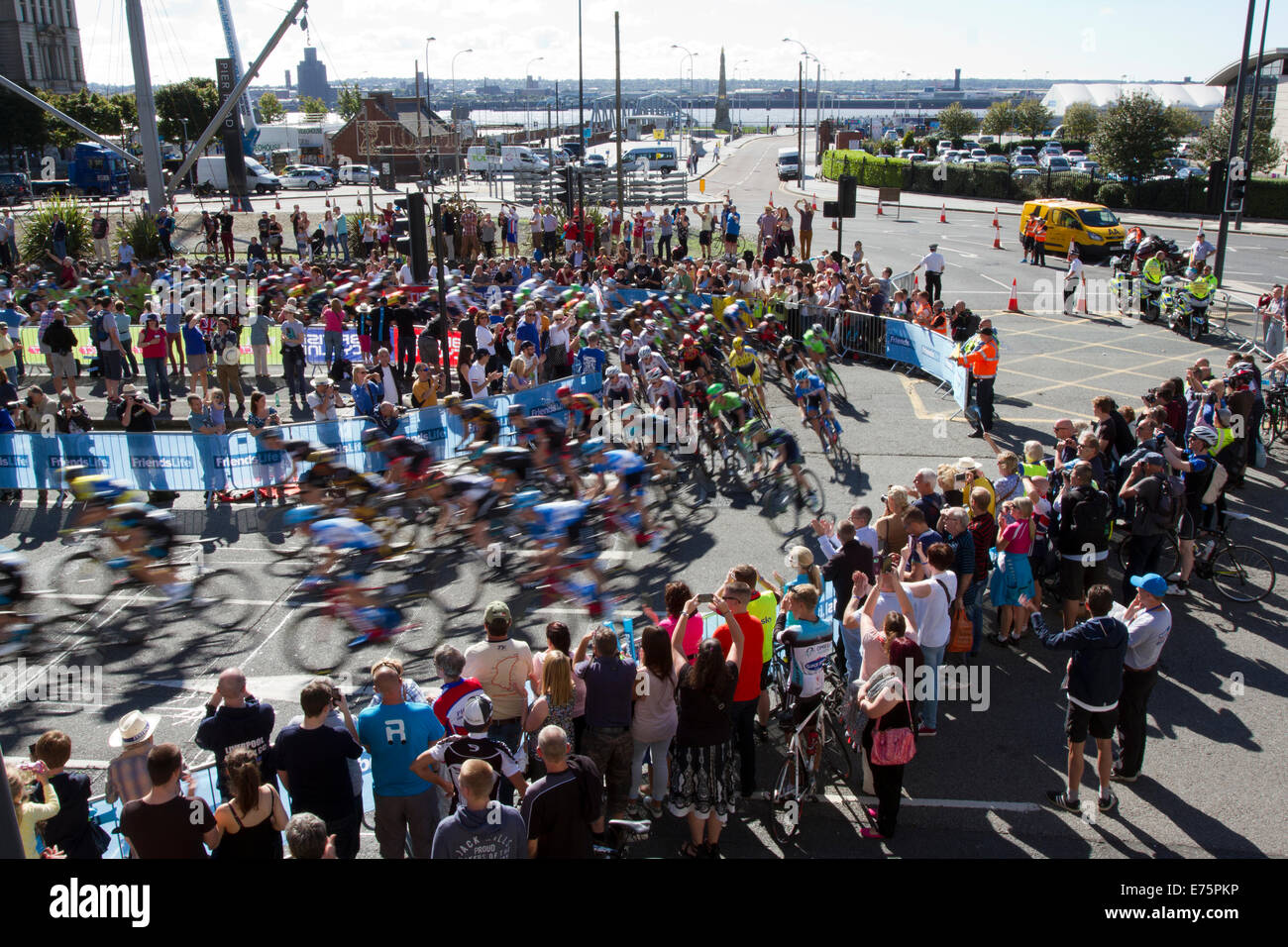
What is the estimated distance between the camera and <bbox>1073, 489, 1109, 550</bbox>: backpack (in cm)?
847

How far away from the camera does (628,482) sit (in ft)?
35.0

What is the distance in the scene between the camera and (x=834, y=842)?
621 centimetres

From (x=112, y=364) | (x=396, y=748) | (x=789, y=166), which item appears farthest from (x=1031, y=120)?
(x=396, y=748)

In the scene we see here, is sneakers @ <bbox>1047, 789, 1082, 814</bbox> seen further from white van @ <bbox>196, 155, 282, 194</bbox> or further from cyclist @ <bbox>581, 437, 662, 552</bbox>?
white van @ <bbox>196, 155, 282, 194</bbox>

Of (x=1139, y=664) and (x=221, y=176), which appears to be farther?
(x=221, y=176)

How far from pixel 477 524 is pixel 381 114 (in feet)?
229

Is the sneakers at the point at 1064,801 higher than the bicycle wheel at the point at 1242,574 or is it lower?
lower

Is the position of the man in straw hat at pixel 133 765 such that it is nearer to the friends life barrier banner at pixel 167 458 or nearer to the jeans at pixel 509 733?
the jeans at pixel 509 733

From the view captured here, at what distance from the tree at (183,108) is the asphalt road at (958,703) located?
7166 centimetres

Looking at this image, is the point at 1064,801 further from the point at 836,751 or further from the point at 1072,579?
the point at 1072,579

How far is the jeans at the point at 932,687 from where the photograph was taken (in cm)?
715

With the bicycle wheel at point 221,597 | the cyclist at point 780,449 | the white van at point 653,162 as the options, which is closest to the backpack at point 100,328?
the bicycle wheel at point 221,597

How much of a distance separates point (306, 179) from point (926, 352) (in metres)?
48.7

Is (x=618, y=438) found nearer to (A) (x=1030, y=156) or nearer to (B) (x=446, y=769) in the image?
(B) (x=446, y=769)
